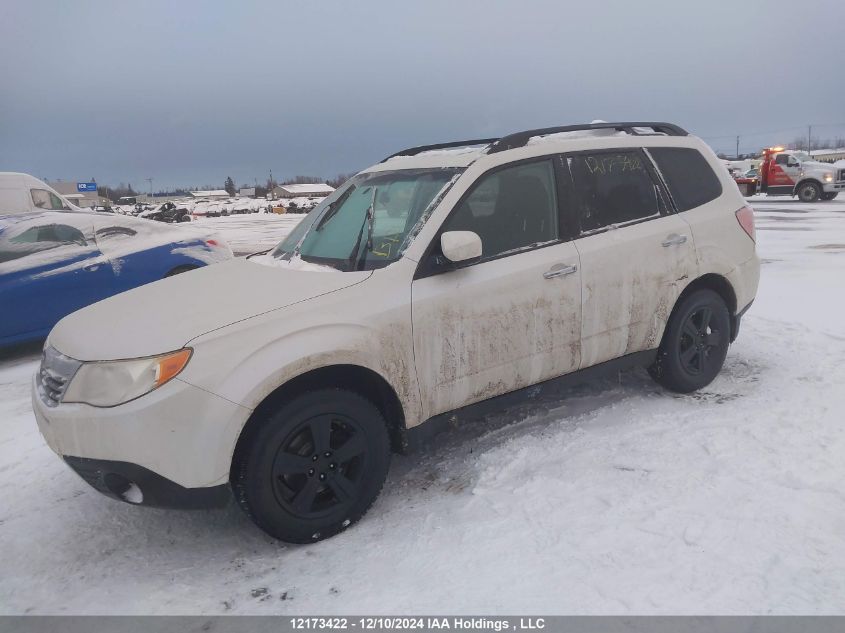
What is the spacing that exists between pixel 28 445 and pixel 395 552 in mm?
2823

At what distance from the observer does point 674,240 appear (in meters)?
4.07

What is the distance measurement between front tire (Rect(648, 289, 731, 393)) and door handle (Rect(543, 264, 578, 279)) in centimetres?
106

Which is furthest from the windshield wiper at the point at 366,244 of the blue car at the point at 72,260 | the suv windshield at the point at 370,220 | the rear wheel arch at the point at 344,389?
the blue car at the point at 72,260

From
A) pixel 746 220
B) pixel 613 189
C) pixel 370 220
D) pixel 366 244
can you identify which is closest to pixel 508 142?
pixel 613 189

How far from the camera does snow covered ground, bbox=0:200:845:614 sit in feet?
8.07

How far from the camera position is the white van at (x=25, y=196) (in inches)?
401

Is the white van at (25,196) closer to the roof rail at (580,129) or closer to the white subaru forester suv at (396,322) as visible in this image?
the white subaru forester suv at (396,322)

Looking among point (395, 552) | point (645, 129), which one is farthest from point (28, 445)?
point (645, 129)

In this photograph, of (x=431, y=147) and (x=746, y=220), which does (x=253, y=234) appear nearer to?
(x=431, y=147)

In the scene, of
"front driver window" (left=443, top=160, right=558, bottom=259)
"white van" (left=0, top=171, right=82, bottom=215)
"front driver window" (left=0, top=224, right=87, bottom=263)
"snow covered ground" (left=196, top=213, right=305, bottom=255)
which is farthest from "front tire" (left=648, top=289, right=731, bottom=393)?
"white van" (left=0, top=171, right=82, bottom=215)

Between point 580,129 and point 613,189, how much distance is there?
0.45 metres

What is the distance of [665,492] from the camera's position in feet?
10.2

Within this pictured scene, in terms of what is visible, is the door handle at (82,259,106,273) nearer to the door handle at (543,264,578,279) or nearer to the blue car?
the blue car

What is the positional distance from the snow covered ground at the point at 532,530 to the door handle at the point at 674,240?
3.58 ft
